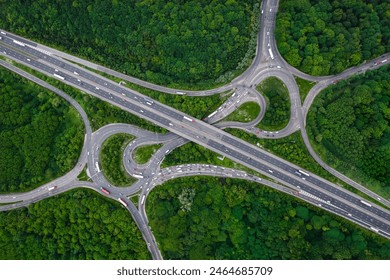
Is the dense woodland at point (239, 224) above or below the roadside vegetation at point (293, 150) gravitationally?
below

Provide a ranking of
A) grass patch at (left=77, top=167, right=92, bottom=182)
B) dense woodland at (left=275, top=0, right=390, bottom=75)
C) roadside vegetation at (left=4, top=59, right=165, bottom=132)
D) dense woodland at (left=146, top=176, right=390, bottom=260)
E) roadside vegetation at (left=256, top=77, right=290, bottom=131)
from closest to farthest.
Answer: dense woodland at (left=146, top=176, right=390, bottom=260) → dense woodland at (left=275, top=0, right=390, bottom=75) → roadside vegetation at (left=256, top=77, right=290, bottom=131) → roadside vegetation at (left=4, top=59, right=165, bottom=132) → grass patch at (left=77, top=167, right=92, bottom=182)

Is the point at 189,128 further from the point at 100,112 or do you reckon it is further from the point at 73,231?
the point at 73,231

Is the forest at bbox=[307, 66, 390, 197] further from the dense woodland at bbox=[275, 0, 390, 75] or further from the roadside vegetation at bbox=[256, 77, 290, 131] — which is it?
the dense woodland at bbox=[275, 0, 390, 75]

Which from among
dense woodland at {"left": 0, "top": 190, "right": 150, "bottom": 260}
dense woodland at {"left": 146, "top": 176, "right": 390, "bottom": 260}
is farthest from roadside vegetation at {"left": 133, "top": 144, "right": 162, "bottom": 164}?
dense woodland at {"left": 0, "top": 190, "right": 150, "bottom": 260}

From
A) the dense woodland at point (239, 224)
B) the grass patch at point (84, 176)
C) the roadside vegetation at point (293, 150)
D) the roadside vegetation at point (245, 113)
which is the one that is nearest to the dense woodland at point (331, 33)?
the roadside vegetation at point (245, 113)

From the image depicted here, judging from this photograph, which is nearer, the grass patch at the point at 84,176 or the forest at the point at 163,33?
the forest at the point at 163,33

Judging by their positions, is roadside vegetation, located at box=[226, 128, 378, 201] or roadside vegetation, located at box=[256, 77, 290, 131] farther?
roadside vegetation, located at box=[256, 77, 290, 131]

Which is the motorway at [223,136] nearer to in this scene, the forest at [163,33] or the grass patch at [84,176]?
the grass patch at [84,176]
